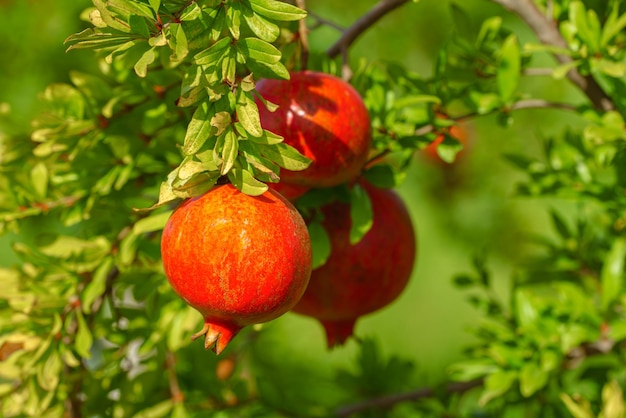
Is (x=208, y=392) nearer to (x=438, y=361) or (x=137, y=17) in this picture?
(x=137, y=17)

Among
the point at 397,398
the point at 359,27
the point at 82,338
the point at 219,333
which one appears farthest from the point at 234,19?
the point at 397,398

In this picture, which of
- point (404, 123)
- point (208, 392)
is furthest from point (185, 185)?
point (208, 392)

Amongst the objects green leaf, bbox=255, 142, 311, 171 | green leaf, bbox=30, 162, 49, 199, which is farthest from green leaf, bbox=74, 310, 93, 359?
green leaf, bbox=255, 142, 311, 171

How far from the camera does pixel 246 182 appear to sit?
2.30 ft

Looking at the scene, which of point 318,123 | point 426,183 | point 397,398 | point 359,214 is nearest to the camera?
point 318,123

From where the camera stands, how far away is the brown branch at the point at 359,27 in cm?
106

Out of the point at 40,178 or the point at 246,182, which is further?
the point at 40,178

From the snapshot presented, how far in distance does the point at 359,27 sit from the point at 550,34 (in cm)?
26

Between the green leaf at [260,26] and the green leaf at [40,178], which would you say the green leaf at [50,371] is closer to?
the green leaf at [40,178]

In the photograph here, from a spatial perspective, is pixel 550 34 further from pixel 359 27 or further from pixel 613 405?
pixel 613 405

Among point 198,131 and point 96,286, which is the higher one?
point 198,131

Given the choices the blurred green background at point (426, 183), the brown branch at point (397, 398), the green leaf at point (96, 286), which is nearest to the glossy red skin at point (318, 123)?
the green leaf at point (96, 286)

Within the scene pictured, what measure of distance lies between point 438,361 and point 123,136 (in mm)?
1360

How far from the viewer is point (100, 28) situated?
2.30 ft
